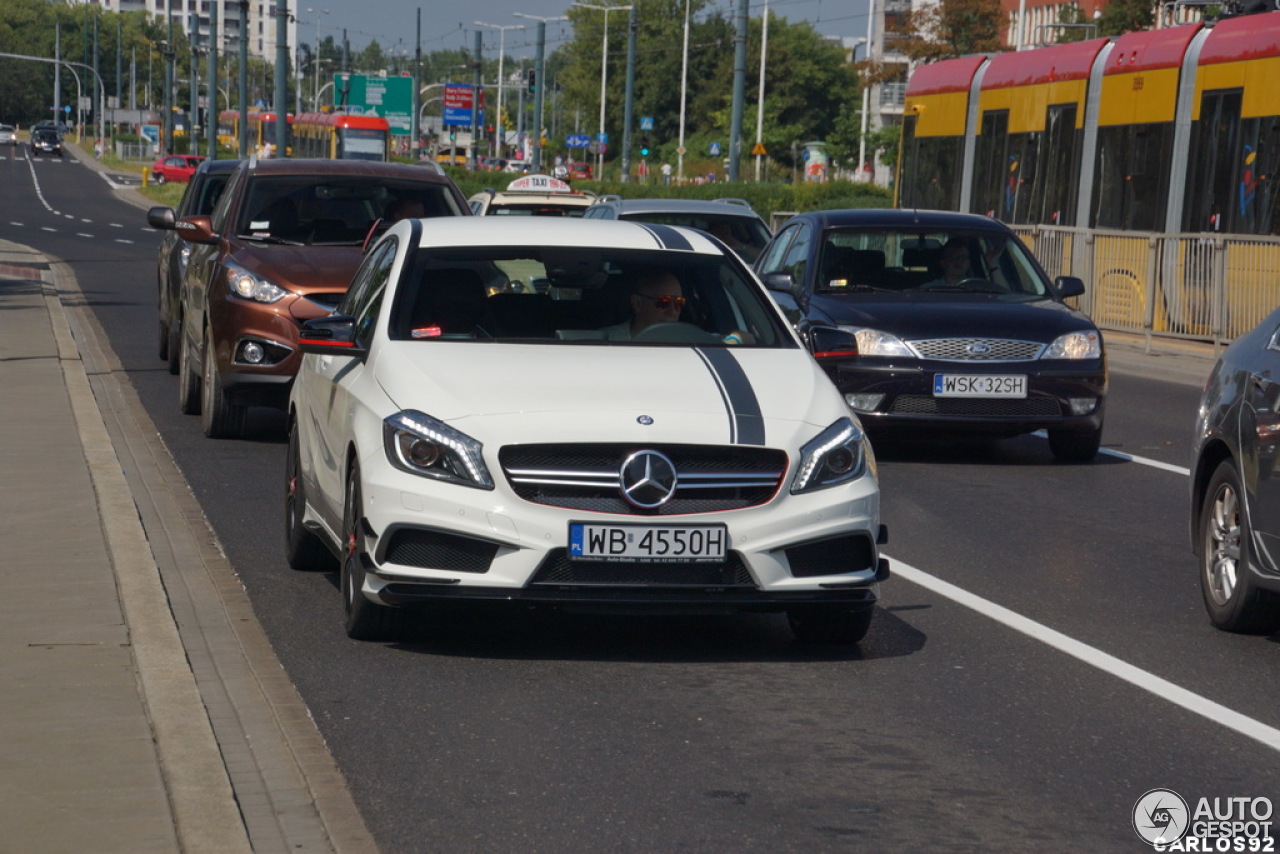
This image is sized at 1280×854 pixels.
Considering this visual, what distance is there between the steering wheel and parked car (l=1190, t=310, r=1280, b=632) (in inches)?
76.2

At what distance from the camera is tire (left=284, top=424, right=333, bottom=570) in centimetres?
870

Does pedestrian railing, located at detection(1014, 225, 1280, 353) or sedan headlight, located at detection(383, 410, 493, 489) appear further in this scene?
pedestrian railing, located at detection(1014, 225, 1280, 353)

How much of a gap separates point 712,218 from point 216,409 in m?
8.74

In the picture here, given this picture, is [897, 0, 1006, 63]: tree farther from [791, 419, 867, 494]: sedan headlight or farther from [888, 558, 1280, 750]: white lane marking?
[791, 419, 867, 494]: sedan headlight

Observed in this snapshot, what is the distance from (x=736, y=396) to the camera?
702cm

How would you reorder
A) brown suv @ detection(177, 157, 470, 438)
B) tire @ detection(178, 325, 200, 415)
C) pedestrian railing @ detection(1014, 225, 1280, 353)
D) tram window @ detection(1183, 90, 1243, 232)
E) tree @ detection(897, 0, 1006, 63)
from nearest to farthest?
brown suv @ detection(177, 157, 470, 438) → tire @ detection(178, 325, 200, 415) → pedestrian railing @ detection(1014, 225, 1280, 353) → tram window @ detection(1183, 90, 1243, 232) → tree @ detection(897, 0, 1006, 63)

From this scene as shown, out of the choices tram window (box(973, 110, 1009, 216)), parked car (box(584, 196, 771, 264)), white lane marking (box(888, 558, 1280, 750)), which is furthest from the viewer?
tram window (box(973, 110, 1009, 216))

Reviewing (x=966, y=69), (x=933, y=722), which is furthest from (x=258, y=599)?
(x=966, y=69)

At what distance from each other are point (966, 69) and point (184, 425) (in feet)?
68.2

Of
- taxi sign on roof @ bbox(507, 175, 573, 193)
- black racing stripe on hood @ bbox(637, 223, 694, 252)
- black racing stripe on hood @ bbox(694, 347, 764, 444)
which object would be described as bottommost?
taxi sign on roof @ bbox(507, 175, 573, 193)

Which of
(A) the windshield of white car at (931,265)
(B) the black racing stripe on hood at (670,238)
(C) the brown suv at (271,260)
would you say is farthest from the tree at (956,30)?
(B) the black racing stripe on hood at (670,238)

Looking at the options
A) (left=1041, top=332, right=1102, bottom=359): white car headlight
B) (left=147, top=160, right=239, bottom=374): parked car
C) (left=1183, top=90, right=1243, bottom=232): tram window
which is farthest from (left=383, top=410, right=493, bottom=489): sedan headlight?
(left=1183, top=90, right=1243, bottom=232): tram window

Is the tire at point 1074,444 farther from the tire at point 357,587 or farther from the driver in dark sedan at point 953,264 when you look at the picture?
the tire at point 357,587

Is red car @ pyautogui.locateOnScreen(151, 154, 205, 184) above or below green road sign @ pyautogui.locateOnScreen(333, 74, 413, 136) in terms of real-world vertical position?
below
